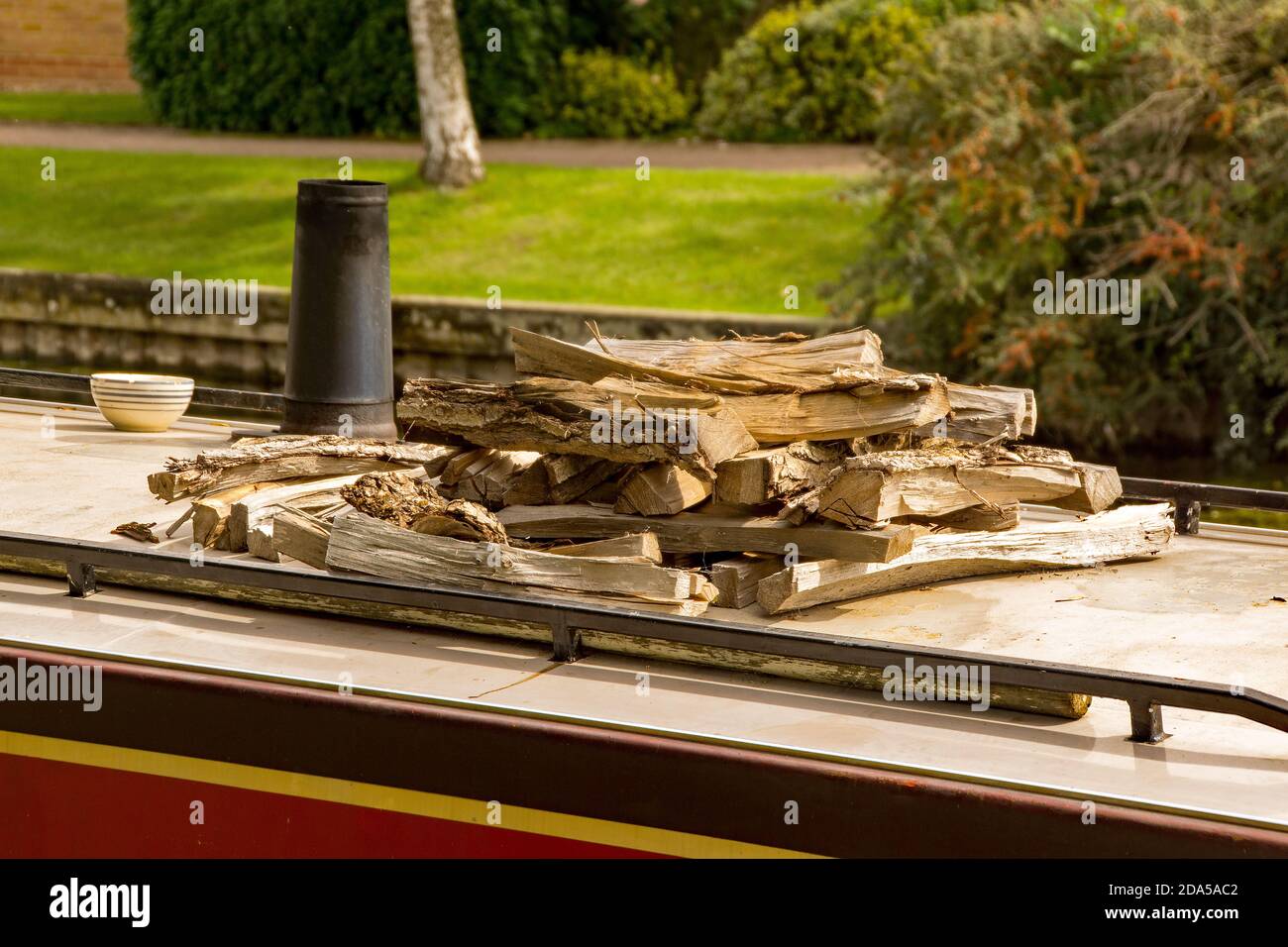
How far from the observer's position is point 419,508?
4.01 metres

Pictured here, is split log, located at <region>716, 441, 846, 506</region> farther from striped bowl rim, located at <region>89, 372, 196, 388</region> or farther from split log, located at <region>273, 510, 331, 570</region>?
striped bowl rim, located at <region>89, 372, 196, 388</region>

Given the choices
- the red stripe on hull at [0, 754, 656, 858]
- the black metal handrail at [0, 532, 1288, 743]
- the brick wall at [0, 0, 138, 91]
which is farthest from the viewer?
the brick wall at [0, 0, 138, 91]

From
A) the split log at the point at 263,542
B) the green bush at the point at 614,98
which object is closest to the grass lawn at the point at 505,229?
the green bush at the point at 614,98

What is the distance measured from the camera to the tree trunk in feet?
49.8

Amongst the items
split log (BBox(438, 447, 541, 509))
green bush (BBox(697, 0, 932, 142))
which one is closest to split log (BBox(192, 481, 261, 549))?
split log (BBox(438, 447, 541, 509))

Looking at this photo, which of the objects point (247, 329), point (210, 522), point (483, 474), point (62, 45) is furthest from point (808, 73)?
point (210, 522)

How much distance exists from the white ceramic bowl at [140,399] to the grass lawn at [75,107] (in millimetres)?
15651

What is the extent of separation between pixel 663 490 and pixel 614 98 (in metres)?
15.3

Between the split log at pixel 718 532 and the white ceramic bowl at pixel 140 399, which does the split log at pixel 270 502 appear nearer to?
the split log at pixel 718 532

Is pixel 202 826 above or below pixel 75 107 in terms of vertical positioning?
below

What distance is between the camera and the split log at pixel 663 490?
3934mm

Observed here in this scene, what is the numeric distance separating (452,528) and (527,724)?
0.77m

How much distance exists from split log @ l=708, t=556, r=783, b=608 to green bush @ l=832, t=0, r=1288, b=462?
731 cm

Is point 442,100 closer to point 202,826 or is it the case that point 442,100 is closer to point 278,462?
point 278,462
